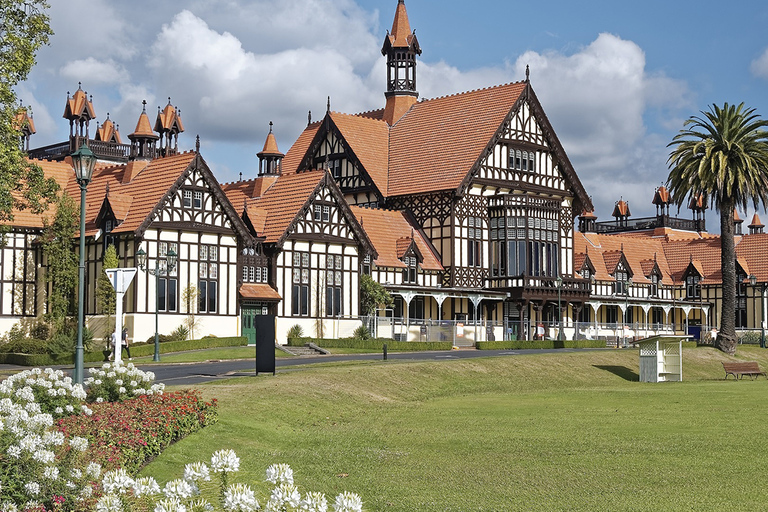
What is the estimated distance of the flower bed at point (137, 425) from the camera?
693 inches

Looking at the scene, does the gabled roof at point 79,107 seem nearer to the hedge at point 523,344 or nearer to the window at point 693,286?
the hedge at point 523,344

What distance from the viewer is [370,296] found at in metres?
66.6

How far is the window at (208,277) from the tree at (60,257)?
22.3ft

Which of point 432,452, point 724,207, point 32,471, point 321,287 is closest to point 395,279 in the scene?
point 321,287

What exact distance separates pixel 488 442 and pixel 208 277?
1565 inches

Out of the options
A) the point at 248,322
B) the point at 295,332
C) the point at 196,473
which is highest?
the point at 248,322

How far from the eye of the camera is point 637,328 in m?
85.4

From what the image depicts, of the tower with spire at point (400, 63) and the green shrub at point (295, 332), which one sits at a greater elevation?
the tower with spire at point (400, 63)

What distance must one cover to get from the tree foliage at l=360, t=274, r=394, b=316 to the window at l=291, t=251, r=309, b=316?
12.8 ft

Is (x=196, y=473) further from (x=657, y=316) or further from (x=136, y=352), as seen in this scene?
(x=657, y=316)

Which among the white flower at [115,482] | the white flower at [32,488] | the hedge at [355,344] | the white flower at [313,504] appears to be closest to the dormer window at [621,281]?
the hedge at [355,344]

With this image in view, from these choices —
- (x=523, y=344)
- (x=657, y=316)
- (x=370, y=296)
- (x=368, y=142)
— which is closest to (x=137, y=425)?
(x=370, y=296)

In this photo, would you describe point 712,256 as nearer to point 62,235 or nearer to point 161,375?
point 62,235

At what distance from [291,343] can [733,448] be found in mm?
39849
